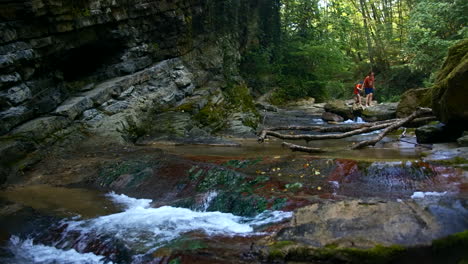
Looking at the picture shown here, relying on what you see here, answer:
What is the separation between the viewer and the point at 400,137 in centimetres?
1142

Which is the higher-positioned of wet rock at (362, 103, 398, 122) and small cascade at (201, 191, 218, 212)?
small cascade at (201, 191, 218, 212)

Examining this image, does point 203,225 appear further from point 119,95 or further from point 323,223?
point 119,95

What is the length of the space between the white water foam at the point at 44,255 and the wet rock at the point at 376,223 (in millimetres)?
2575

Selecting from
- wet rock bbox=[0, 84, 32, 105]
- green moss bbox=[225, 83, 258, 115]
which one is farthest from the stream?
green moss bbox=[225, 83, 258, 115]

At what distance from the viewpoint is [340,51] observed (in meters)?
28.3

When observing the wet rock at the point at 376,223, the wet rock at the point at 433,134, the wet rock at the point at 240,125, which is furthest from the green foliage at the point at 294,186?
the wet rock at the point at 240,125

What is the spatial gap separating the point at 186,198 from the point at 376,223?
3650 millimetres

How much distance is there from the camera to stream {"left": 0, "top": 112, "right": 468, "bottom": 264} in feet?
16.8

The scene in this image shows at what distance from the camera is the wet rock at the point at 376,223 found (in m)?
4.31

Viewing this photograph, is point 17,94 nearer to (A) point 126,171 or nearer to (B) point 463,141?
(A) point 126,171

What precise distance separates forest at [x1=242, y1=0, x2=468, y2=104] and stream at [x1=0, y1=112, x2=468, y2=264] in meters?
13.7

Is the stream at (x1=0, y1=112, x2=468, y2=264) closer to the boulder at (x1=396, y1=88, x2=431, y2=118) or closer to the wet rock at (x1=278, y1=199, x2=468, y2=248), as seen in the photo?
the wet rock at (x1=278, y1=199, x2=468, y2=248)

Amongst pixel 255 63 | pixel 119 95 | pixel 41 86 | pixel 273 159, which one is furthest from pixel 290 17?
pixel 273 159

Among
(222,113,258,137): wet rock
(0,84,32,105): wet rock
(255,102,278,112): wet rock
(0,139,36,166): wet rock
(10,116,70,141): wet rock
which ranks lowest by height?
(255,102,278,112): wet rock
